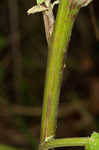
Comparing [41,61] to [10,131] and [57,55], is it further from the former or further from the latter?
[57,55]

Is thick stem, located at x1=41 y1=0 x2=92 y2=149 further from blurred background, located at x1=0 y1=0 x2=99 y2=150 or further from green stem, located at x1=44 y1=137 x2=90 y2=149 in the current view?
blurred background, located at x1=0 y1=0 x2=99 y2=150

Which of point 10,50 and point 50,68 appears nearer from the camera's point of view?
point 50,68

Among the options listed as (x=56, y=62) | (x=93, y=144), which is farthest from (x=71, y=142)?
(x=56, y=62)

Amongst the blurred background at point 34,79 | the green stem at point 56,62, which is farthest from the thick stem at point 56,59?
the blurred background at point 34,79

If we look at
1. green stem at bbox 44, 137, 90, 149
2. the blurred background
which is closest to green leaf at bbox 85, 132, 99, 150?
green stem at bbox 44, 137, 90, 149

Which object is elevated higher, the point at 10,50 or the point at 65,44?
the point at 10,50

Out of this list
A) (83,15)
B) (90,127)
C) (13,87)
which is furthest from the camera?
(83,15)

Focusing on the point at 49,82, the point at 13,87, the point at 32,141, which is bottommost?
the point at 49,82

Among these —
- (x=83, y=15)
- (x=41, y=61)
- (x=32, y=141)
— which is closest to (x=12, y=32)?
(x=41, y=61)
